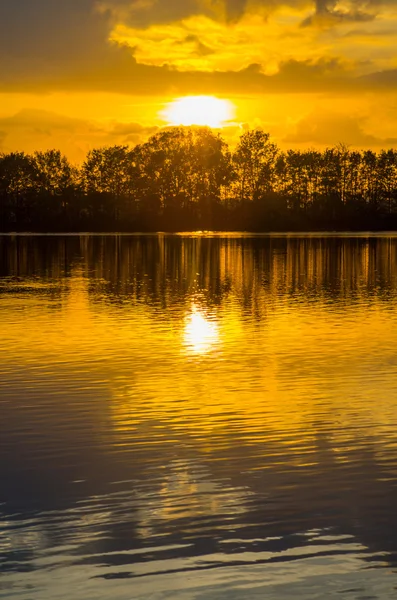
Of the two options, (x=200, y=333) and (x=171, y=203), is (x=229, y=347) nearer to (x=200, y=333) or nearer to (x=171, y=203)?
(x=200, y=333)

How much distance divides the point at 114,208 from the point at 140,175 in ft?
28.6

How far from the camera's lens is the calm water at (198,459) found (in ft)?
33.6

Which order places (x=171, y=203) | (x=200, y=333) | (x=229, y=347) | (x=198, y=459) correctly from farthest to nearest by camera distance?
(x=171, y=203) < (x=200, y=333) < (x=229, y=347) < (x=198, y=459)

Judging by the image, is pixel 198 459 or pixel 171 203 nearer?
pixel 198 459

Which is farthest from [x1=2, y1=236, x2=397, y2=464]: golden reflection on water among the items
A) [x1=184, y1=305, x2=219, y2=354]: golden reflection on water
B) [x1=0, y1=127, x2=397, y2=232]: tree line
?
[x1=0, y1=127, x2=397, y2=232]: tree line

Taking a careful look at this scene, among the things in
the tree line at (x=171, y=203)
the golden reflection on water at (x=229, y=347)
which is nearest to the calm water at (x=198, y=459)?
the golden reflection on water at (x=229, y=347)

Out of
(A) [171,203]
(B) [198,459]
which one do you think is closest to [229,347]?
(B) [198,459]

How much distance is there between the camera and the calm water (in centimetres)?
1025

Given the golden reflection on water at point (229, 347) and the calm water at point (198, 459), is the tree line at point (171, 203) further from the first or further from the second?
the calm water at point (198, 459)

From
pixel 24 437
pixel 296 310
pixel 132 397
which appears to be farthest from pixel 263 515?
pixel 296 310

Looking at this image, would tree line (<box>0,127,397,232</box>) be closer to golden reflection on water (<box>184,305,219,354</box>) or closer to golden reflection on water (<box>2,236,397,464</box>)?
golden reflection on water (<box>2,236,397,464</box>)

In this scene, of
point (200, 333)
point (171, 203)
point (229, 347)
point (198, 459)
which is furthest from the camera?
point (171, 203)

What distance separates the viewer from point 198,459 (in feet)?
47.9

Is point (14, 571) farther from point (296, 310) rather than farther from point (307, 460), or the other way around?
point (296, 310)
